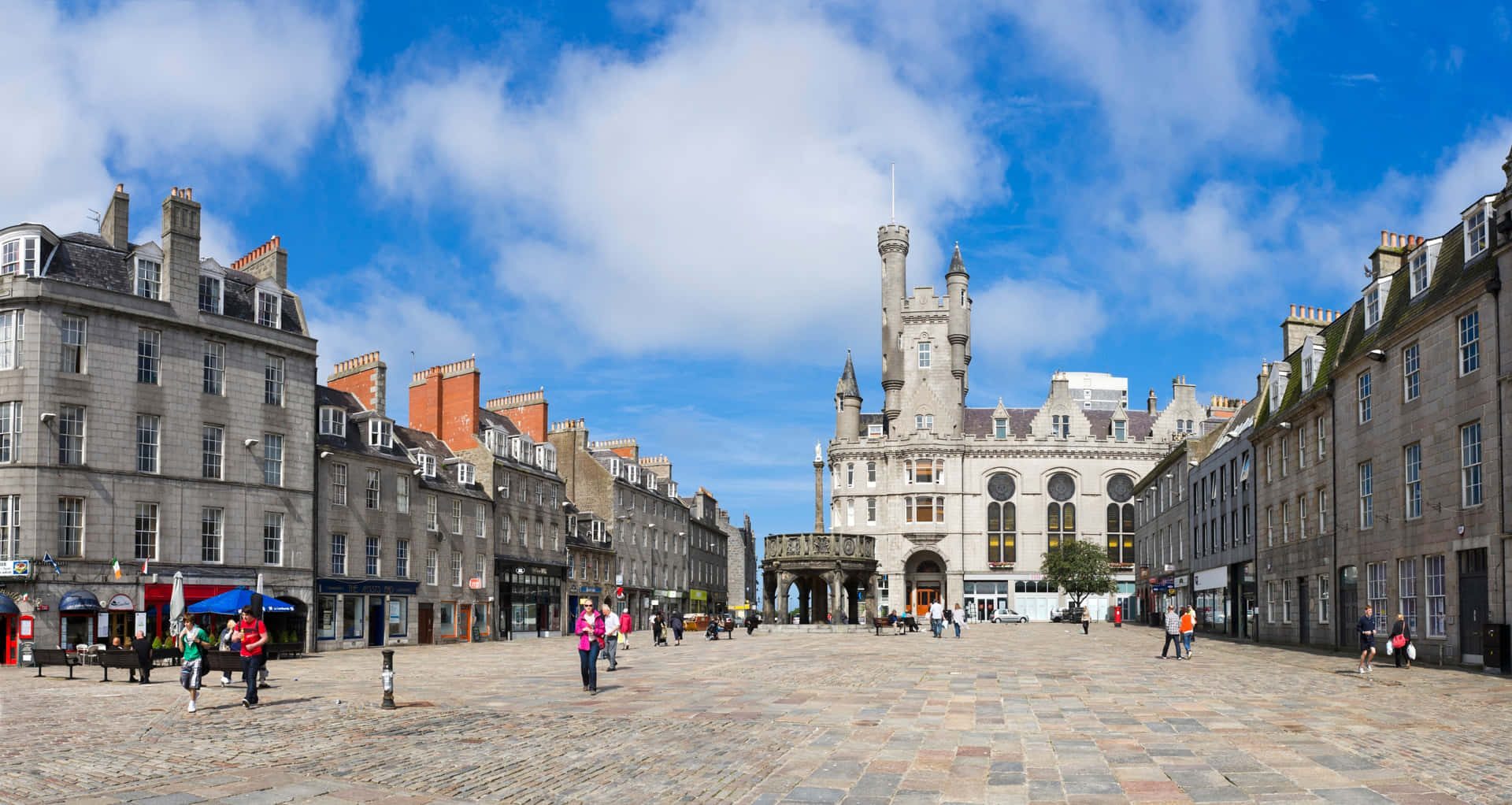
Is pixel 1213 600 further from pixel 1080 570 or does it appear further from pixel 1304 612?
pixel 1080 570

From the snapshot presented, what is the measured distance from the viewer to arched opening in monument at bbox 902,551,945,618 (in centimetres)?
10206

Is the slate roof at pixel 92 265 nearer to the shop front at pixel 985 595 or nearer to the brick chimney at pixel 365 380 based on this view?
the brick chimney at pixel 365 380

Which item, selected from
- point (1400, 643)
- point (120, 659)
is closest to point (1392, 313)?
point (1400, 643)

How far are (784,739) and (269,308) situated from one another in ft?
121

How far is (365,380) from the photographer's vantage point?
2184 inches

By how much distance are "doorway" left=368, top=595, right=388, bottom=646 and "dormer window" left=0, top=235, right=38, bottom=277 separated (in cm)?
1873

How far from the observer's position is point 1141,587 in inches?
3339

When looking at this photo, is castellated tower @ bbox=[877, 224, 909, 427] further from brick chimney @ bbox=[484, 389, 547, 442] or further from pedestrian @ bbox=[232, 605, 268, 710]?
pedestrian @ bbox=[232, 605, 268, 710]

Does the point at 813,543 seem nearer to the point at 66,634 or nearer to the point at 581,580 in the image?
the point at 581,580

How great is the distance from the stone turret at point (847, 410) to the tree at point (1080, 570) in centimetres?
2136

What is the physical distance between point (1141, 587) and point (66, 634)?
67.8 m

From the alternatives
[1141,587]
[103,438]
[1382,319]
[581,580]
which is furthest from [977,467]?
[103,438]

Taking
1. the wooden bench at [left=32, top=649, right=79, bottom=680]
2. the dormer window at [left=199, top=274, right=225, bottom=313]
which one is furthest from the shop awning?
the dormer window at [left=199, top=274, right=225, bottom=313]

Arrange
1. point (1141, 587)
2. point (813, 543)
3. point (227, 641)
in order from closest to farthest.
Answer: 1. point (227, 641)
2. point (813, 543)
3. point (1141, 587)
